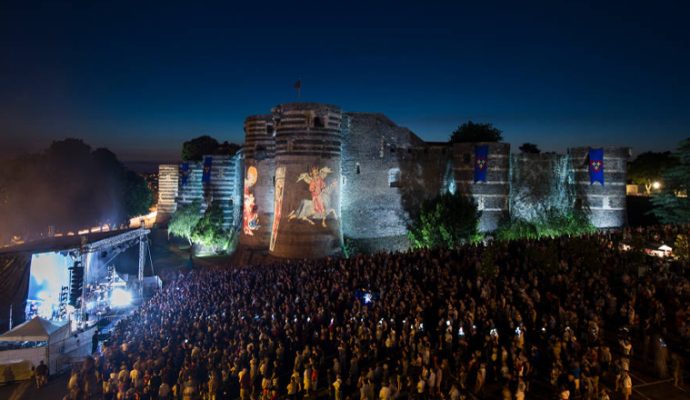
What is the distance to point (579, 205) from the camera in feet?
115

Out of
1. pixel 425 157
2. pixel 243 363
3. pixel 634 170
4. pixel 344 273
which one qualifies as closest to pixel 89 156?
pixel 425 157

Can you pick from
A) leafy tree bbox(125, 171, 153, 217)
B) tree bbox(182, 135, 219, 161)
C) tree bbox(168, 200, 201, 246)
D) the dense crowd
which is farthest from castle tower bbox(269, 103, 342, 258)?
tree bbox(182, 135, 219, 161)

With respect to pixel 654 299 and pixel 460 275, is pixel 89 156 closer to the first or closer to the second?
pixel 460 275

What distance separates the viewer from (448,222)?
3125cm

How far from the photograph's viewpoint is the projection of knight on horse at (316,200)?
28578 millimetres

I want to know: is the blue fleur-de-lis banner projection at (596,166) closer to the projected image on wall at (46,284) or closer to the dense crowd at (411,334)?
the dense crowd at (411,334)

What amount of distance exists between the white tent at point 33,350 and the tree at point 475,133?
45779 mm

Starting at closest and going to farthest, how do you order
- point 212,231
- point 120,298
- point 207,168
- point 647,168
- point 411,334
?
point 411,334
point 120,298
point 212,231
point 207,168
point 647,168

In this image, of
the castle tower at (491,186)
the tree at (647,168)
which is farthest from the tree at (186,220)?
the tree at (647,168)

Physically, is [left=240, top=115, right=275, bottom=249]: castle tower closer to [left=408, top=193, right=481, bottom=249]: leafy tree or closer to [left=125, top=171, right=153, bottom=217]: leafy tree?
[left=408, top=193, right=481, bottom=249]: leafy tree

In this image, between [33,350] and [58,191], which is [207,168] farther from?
[33,350]

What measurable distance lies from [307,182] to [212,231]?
12.5 m

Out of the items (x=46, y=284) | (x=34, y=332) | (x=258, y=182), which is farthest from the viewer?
(x=258, y=182)

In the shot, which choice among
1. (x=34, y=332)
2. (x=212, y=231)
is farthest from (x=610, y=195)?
(x=34, y=332)
